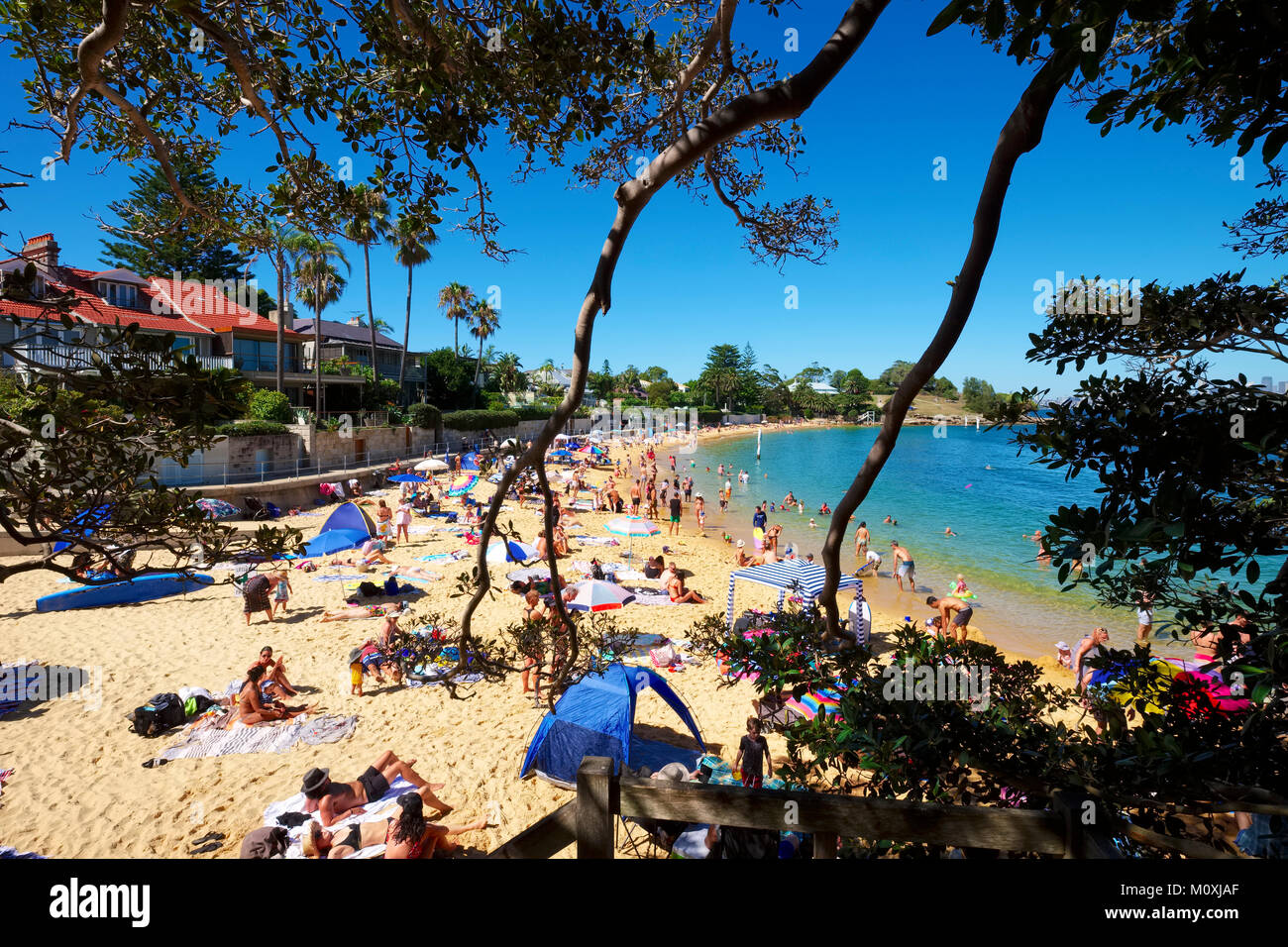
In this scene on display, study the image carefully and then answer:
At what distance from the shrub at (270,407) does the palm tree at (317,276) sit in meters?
3.80

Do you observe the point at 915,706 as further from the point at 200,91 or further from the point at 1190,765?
the point at 200,91

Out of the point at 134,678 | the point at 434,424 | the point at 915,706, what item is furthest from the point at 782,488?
the point at 915,706

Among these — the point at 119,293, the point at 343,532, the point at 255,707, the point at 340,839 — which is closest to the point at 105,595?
the point at 343,532

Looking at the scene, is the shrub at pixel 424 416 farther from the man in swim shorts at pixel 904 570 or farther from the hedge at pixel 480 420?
the man in swim shorts at pixel 904 570

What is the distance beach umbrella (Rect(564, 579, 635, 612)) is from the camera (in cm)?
1216

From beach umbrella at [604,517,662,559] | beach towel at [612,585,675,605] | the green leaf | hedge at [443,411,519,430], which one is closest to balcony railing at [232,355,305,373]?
hedge at [443,411,519,430]

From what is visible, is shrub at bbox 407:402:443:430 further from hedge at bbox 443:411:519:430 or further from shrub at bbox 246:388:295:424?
shrub at bbox 246:388:295:424

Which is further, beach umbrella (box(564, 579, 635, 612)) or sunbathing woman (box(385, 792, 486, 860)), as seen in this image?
beach umbrella (box(564, 579, 635, 612))

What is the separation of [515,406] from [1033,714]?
5219 cm

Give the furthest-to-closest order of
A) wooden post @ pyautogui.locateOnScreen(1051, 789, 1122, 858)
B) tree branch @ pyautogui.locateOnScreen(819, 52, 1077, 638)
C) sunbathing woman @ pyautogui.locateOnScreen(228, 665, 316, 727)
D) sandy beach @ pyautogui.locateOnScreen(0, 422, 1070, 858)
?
sunbathing woman @ pyautogui.locateOnScreen(228, 665, 316, 727)
sandy beach @ pyautogui.locateOnScreen(0, 422, 1070, 858)
tree branch @ pyautogui.locateOnScreen(819, 52, 1077, 638)
wooden post @ pyautogui.locateOnScreen(1051, 789, 1122, 858)

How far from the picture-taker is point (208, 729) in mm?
7855

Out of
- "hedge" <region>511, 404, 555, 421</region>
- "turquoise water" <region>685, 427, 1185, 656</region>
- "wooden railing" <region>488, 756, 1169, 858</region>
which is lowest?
"turquoise water" <region>685, 427, 1185, 656</region>

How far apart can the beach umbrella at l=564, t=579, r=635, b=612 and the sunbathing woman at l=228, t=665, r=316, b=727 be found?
5.18 m
